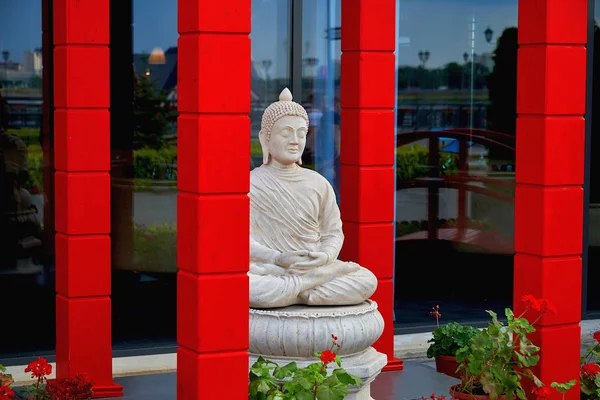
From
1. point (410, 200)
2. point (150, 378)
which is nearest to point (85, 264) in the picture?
point (150, 378)

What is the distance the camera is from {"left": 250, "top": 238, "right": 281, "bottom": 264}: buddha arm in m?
6.96

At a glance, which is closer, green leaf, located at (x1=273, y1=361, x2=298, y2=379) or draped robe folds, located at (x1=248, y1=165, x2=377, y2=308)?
green leaf, located at (x1=273, y1=361, x2=298, y2=379)

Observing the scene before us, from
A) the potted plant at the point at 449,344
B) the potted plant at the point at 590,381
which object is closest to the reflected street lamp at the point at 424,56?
the potted plant at the point at 449,344

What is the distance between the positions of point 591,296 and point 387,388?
4.52 m

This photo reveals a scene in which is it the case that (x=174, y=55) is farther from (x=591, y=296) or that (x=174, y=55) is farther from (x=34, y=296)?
(x=591, y=296)

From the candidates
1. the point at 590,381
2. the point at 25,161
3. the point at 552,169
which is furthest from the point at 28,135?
the point at 590,381

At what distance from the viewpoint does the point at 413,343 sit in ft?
32.3

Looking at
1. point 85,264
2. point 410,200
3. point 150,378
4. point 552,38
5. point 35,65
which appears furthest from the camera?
point 410,200

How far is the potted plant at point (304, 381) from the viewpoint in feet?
19.8

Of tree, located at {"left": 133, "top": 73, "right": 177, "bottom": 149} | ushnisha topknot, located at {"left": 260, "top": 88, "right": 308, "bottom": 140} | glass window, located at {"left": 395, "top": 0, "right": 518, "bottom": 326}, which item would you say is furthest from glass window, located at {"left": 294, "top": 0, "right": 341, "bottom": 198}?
ushnisha topknot, located at {"left": 260, "top": 88, "right": 308, "bottom": 140}

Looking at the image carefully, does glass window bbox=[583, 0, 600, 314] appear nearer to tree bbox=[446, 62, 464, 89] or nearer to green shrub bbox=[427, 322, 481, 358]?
tree bbox=[446, 62, 464, 89]

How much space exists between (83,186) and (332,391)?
2.45 m

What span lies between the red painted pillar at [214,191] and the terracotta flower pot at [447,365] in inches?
105

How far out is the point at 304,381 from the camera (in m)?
6.03
